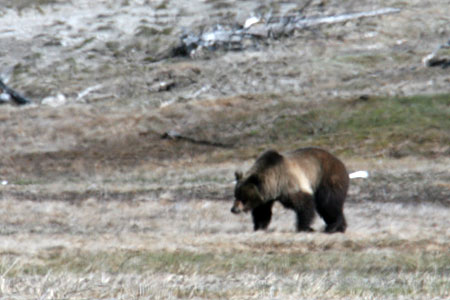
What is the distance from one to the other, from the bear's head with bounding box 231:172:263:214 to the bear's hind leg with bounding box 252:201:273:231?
1.71ft

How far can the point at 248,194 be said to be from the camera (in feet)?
48.7

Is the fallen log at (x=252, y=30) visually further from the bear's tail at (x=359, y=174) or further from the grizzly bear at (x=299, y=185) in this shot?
the grizzly bear at (x=299, y=185)

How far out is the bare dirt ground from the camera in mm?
11305

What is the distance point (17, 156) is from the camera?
1336 inches

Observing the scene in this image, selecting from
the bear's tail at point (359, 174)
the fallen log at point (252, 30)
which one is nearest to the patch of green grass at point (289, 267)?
the bear's tail at point (359, 174)

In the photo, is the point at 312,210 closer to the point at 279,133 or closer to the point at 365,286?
the point at 365,286

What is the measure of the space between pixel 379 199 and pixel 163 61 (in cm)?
2889

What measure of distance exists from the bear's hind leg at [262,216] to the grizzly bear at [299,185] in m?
0.12

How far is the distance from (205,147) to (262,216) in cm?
1855

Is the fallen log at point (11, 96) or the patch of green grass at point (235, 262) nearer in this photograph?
the patch of green grass at point (235, 262)

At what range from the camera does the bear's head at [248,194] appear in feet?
48.5

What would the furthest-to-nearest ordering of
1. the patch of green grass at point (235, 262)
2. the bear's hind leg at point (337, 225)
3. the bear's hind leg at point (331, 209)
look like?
the bear's hind leg at point (337, 225) → the bear's hind leg at point (331, 209) → the patch of green grass at point (235, 262)

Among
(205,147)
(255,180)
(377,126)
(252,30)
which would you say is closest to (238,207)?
(255,180)

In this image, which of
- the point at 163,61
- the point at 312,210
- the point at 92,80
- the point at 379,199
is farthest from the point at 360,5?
the point at 312,210
